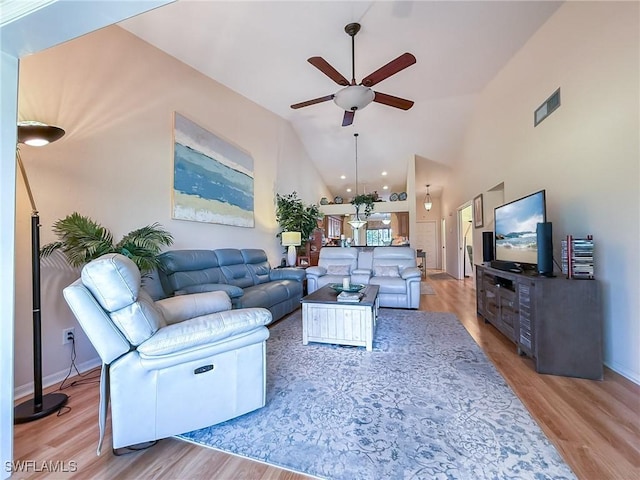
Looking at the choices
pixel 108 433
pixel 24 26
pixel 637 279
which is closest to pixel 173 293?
pixel 108 433

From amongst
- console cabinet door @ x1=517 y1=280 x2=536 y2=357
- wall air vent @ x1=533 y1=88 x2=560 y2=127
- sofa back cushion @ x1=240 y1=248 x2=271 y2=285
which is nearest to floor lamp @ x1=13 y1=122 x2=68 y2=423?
sofa back cushion @ x1=240 y1=248 x2=271 y2=285

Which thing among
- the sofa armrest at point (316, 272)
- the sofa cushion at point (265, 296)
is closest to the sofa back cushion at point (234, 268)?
the sofa cushion at point (265, 296)

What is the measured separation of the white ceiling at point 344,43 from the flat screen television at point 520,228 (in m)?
2.10

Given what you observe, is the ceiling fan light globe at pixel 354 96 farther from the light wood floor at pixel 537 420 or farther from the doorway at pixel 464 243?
the doorway at pixel 464 243

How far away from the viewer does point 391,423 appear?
1.53 m

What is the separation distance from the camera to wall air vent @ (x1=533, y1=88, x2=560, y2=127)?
2.83 m

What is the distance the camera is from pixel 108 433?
4.92 ft

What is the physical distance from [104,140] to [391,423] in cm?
328

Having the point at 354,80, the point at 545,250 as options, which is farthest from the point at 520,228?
the point at 354,80

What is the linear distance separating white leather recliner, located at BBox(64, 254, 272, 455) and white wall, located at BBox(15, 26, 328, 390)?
1.29m

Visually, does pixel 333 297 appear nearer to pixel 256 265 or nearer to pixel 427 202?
pixel 256 265

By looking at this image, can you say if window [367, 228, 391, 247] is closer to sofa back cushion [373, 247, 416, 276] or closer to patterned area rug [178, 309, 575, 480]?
sofa back cushion [373, 247, 416, 276]

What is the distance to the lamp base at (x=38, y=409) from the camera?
160cm

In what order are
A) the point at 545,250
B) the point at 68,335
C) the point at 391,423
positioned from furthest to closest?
the point at 545,250 < the point at 68,335 < the point at 391,423
